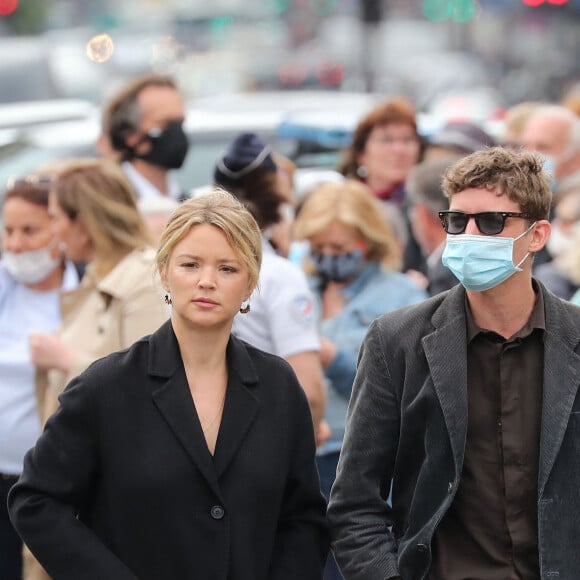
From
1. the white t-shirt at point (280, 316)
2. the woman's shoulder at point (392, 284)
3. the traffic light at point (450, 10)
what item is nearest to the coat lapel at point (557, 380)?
the white t-shirt at point (280, 316)

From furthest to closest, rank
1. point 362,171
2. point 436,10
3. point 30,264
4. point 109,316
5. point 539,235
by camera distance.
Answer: point 436,10 → point 362,171 → point 30,264 → point 109,316 → point 539,235

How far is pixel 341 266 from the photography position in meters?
5.84

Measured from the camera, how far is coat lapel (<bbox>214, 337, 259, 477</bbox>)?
141 inches

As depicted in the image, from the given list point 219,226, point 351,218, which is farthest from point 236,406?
point 351,218

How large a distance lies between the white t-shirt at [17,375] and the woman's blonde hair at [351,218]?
1.11 metres

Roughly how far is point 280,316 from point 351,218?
1.03 metres

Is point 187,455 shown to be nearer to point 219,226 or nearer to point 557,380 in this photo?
point 219,226

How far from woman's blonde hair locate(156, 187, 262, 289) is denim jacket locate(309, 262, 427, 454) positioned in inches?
71.0

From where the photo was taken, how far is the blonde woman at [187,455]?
354 cm

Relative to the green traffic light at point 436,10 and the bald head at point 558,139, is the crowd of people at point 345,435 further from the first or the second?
the green traffic light at point 436,10

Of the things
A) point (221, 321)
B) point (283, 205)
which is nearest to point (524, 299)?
point (221, 321)

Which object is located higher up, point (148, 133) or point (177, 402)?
point (148, 133)

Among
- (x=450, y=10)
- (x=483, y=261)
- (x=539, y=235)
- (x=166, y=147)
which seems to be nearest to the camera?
(x=483, y=261)

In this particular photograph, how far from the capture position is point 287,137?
447 inches
